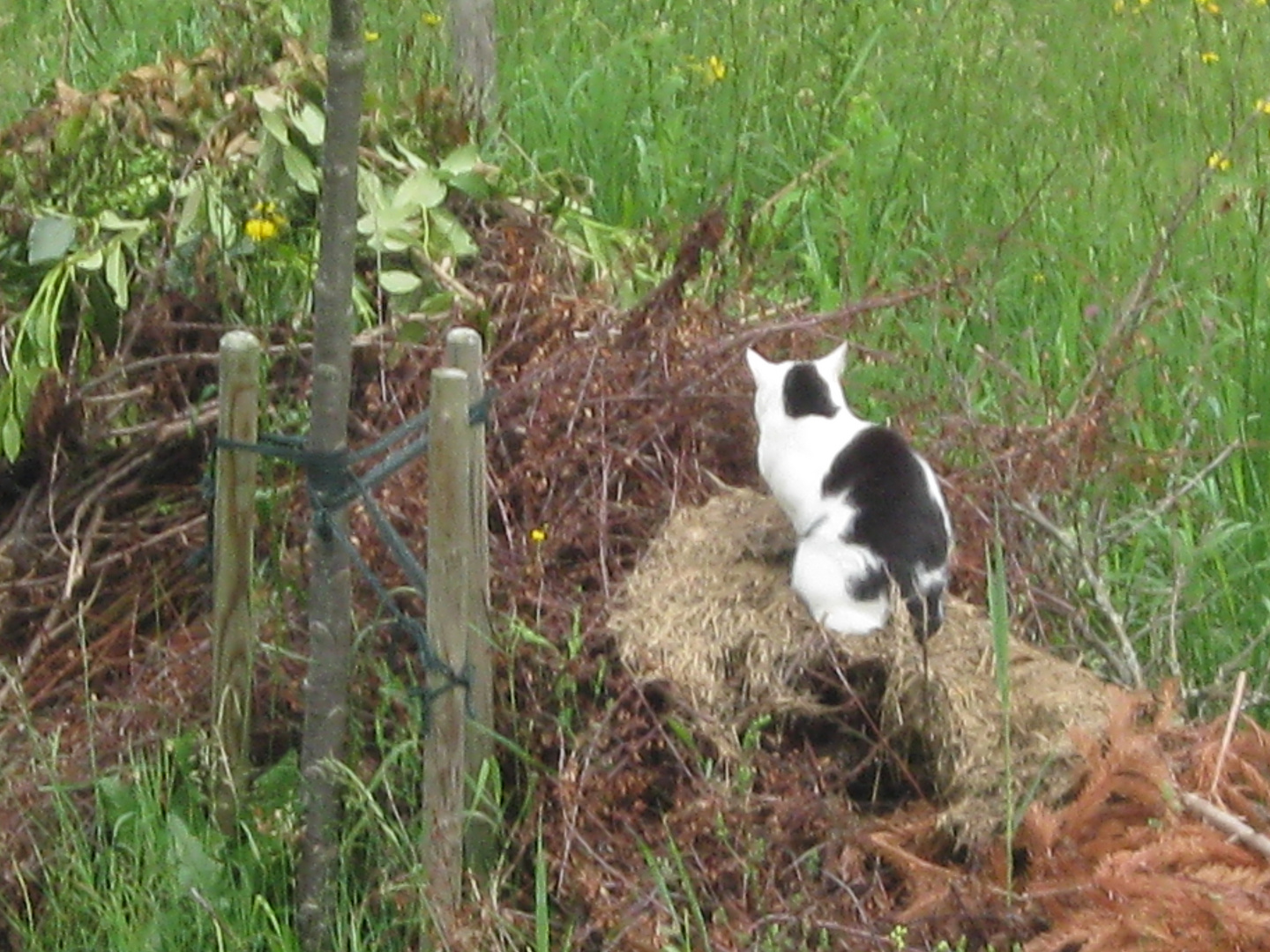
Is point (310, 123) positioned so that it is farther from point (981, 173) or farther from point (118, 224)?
point (981, 173)

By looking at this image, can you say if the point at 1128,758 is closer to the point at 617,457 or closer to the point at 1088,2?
the point at 617,457

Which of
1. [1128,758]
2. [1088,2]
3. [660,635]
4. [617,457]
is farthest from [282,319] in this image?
[1088,2]

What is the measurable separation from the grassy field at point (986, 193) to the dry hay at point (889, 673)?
0.35 metres

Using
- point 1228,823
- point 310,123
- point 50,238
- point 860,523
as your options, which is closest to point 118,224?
point 50,238

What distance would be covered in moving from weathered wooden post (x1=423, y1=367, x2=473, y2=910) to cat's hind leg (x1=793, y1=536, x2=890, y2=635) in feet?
2.03

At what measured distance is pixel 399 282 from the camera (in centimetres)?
436

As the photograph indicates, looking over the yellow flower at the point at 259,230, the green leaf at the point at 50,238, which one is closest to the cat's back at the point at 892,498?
the yellow flower at the point at 259,230

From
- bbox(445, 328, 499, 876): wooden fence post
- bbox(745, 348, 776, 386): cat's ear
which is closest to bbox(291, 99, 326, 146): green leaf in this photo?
bbox(745, 348, 776, 386): cat's ear

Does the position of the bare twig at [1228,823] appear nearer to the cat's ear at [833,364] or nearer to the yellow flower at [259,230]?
the cat's ear at [833,364]

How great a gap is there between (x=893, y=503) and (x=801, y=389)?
1.26 ft

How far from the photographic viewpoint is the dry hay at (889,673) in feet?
10.6

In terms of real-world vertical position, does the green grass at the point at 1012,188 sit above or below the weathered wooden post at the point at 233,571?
above

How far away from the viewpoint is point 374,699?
144 inches

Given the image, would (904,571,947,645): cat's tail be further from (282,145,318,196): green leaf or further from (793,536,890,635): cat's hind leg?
(282,145,318,196): green leaf
